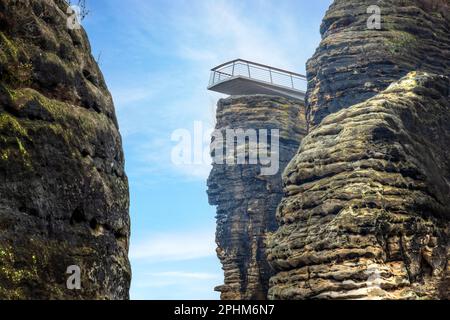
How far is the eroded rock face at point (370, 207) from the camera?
32.6 meters

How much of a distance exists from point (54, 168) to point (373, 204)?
23322 millimetres

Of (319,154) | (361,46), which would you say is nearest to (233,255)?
(361,46)

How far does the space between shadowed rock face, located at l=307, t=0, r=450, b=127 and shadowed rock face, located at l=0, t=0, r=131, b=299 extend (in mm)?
43192

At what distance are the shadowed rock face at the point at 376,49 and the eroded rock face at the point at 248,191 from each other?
27.5m

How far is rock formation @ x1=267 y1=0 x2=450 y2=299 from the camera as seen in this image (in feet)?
107
